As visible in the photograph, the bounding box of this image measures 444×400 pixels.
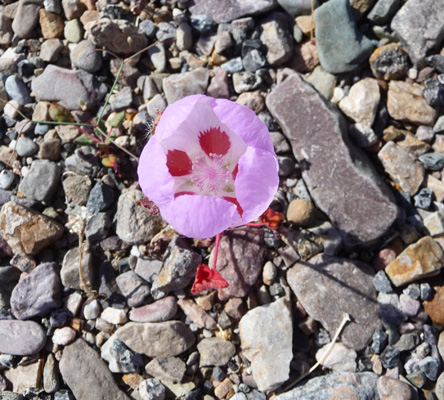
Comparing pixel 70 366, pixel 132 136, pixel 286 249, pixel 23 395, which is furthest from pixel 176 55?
pixel 23 395

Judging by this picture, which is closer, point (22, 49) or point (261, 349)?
point (261, 349)

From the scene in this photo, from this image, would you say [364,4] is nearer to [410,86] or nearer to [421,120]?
[410,86]

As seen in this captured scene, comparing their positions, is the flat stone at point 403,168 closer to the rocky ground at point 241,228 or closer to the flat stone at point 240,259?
the rocky ground at point 241,228

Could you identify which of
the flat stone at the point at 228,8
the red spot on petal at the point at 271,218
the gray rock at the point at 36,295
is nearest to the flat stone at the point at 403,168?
the red spot on petal at the point at 271,218

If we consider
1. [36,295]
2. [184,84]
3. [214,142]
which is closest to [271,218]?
[214,142]

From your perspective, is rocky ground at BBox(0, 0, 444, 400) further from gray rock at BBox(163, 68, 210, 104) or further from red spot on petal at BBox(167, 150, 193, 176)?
red spot on petal at BBox(167, 150, 193, 176)

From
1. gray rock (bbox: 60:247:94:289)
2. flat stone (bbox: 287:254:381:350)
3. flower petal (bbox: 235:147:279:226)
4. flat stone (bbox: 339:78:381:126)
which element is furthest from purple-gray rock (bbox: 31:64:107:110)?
flat stone (bbox: 287:254:381:350)

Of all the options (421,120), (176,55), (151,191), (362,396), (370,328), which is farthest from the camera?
(176,55)
